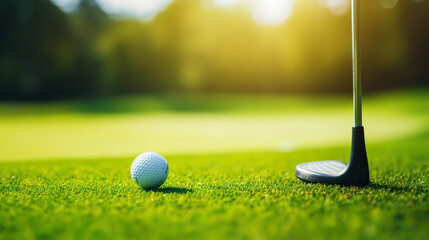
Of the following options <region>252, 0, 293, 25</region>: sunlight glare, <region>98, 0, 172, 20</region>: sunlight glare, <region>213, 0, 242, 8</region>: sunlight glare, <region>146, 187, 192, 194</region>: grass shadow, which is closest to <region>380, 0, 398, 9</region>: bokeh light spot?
<region>252, 0, 293, 25</region>: sunlight glare

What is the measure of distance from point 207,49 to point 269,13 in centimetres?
566

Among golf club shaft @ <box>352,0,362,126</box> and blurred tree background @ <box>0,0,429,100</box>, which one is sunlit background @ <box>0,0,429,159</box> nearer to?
blurred tree background @ <box>0,0,429,100</box>

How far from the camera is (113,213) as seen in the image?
2.37 m

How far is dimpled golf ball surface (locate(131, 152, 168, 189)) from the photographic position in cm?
301

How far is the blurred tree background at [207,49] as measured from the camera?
2381 cm

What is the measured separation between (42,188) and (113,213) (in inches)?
47.0

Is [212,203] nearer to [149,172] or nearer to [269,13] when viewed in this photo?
[149,172]

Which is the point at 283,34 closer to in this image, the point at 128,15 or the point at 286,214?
the point at 128,15

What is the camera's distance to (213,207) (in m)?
2.46

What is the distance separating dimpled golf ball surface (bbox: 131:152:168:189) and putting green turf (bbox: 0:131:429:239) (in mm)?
77

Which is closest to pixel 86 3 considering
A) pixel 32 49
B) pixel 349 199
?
pixel 32 49

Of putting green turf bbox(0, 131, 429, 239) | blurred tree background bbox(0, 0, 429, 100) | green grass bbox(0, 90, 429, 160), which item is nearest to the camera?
putting green turf bbox(0, 131, 429, 239)

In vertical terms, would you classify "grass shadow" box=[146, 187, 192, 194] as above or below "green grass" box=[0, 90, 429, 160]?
above

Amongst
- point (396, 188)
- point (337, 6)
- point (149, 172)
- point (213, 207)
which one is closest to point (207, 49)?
point (337, 6)
